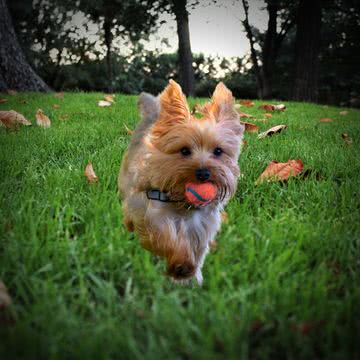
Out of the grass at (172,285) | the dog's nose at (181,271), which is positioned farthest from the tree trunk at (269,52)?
the dog's nose at (181,271)

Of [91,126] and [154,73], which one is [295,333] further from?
[154,73]

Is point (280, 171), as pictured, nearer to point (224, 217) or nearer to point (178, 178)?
point (224, 217)

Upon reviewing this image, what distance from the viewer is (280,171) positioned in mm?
3492

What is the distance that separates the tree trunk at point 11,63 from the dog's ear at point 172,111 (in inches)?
285

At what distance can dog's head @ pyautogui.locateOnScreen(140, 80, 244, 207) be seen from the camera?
93.0 inches

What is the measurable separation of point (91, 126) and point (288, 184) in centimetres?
302

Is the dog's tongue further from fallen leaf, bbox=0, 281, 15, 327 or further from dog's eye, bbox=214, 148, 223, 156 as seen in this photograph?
fallen leaf, bbox=0, 281, 15, 327

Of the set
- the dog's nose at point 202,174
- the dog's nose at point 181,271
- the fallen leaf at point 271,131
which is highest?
the fallen leaf at point 271,131

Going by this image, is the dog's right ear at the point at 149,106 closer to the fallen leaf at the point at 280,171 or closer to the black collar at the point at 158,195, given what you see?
the black collar at the point at 158,195

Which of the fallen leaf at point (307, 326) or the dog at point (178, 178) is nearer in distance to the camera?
the fallen leaf at point (307, 326)

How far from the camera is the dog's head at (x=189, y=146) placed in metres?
2.36

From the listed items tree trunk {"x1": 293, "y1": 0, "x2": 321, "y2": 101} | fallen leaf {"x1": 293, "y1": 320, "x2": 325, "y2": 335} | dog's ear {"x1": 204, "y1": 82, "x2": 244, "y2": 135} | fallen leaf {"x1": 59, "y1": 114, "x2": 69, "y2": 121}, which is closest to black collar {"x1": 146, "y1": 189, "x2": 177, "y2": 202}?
dog's ear {"x1": 204, "y1": 82, "x2": 244, "y2": 135}

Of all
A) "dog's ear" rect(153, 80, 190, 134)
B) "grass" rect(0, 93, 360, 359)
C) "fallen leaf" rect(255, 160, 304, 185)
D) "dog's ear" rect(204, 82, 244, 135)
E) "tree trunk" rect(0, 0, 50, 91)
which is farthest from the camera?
"tree trunk" rect(0, 0, 50, 91)

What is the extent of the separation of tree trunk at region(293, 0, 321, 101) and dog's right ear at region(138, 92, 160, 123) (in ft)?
40.5
